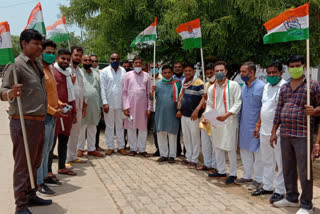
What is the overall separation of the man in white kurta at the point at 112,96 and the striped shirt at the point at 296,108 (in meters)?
4.23

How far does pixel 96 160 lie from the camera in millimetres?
7324

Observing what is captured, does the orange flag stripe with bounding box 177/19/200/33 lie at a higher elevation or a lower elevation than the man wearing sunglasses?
higher

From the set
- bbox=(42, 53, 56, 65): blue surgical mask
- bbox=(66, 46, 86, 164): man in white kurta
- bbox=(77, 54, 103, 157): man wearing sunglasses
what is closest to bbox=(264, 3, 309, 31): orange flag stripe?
bbox=(42, 53, 56, 65): blue surgical mask

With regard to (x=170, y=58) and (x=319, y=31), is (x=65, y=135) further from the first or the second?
(x=319, y=31)

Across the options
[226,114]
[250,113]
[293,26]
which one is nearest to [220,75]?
[226,114]

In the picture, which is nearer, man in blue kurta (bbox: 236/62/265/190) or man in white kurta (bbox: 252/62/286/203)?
man in white kurta (bbox: 252/62/286/203)

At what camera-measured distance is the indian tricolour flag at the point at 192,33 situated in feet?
21.5

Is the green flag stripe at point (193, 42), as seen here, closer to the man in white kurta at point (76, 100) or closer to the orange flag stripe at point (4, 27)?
the man in white kurta at point (76, 100)

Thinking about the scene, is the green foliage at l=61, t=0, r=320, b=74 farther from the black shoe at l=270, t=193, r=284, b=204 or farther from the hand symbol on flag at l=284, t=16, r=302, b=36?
the black shoe at l=270, t=193, r=284, b=204

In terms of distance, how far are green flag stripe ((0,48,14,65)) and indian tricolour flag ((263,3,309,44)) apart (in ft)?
11.2

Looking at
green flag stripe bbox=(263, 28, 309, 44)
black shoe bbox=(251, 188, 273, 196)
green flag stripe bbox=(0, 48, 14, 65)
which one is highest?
green flag stripe bbox=(263, 28, 309, 44)

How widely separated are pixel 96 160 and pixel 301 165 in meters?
4.43

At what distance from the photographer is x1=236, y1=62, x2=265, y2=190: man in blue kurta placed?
17.9 ft

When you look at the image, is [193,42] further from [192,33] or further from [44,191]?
[44,191]
